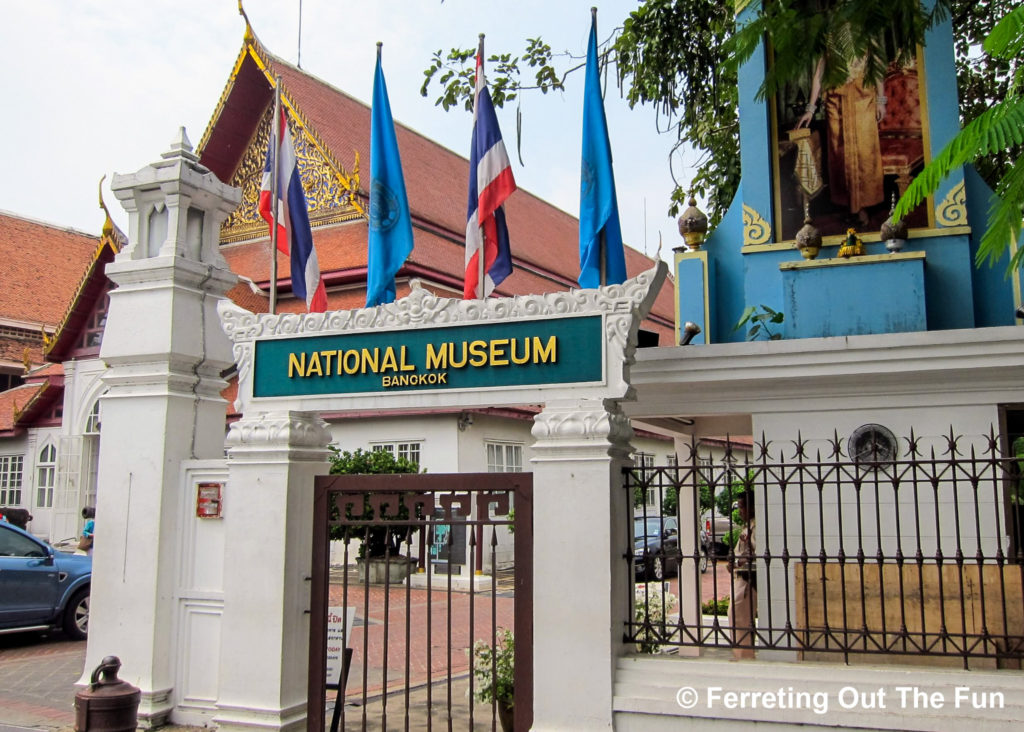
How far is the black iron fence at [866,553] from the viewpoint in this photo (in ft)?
15.9

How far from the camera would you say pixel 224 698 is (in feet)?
20.4

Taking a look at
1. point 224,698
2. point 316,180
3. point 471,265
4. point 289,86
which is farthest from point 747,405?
point 289,86

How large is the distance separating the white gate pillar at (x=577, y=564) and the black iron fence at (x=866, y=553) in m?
0.22

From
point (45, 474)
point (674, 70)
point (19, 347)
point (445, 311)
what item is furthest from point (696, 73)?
point (19, 347)

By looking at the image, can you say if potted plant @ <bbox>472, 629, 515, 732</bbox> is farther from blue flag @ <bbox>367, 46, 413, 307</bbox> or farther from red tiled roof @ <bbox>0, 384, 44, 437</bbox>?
red tiled roof @ <bbox>0, 384, 44, 437</bbox>

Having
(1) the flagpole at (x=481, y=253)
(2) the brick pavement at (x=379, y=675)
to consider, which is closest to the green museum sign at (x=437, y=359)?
(1) the flagpole at (x=481, y=253)

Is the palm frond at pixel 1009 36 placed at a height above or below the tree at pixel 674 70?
below

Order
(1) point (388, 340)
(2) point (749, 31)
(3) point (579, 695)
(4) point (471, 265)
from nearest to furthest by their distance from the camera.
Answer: (2) point (749, 31) < (3) point (579, 695) < (1) point (388, 340) < (4) point (471, 265)

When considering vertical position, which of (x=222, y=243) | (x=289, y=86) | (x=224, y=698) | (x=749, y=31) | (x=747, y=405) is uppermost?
(x=289, y=86)

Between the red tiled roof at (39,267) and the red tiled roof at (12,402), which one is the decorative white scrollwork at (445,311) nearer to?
the red tiled roof at (12,402)

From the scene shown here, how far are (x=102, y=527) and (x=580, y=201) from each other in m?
4.30

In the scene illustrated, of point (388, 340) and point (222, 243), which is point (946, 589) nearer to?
point (388, 340)
